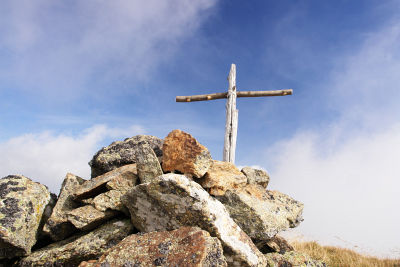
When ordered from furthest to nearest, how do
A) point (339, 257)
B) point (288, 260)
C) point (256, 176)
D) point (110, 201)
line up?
1. point (339, 257)
2. point (256, 176)
3. point (288, 260)
4. point (110, 201)

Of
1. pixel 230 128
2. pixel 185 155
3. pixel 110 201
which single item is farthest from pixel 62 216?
pixel 230 128

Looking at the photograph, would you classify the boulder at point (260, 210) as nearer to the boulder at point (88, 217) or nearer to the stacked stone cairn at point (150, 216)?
the stacked stone cairn at point (150, 216)

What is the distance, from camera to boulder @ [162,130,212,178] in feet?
26.1

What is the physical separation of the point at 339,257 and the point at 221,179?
940 cm

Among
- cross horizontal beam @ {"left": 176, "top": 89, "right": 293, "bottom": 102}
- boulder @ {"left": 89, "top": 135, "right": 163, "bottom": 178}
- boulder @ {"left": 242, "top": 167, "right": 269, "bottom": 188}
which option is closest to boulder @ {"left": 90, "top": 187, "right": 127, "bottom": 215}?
boulder @ {"left": 89, "top": 135, "right": 163, "bottom": 178}

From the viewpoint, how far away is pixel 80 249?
6480 millimetres

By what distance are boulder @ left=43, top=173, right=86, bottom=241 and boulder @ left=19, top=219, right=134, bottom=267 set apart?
358mm

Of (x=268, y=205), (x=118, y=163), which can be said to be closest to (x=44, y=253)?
(x=118, y=163)

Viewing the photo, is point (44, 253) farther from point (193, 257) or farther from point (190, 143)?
point (190, 143)

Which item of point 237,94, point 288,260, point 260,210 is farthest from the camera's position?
point 237,94

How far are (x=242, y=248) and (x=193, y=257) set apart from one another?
5.02ft

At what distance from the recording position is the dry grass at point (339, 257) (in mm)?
12843

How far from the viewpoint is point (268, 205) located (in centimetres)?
848

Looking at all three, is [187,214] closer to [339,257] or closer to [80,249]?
[80,249]
